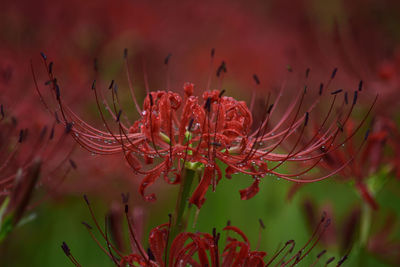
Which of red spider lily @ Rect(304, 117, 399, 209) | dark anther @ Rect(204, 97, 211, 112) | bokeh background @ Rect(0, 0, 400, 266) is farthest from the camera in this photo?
bokeh background @ Rect(0, 0, 400, 266)

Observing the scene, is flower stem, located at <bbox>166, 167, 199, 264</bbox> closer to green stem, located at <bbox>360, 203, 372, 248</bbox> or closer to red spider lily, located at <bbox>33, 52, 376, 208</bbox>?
red spider lily, located at <bbox>33, 52, 376, 208</bbox>

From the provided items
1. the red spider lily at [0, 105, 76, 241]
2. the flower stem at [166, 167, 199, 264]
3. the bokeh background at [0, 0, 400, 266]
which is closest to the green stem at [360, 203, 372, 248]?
the bokeh background at [0, 0, 400, 266]

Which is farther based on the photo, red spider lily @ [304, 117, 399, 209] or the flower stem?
red spider lily @ [304, 117, 399, 209]

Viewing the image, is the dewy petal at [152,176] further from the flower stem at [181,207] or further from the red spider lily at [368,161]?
the red spider lily at [368,161]

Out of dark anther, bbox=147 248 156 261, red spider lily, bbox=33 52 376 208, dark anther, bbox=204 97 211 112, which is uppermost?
dark anther, bbox=204 97 211 112

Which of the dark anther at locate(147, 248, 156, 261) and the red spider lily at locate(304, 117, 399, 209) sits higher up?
the red spider lily at locate(304, 117, 399, 209)

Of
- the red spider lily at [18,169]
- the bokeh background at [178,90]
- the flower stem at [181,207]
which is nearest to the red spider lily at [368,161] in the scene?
the bokeh background at [178,90]

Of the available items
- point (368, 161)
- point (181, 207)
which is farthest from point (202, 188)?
point (368, 161)

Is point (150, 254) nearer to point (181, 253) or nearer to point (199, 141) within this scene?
point (181, 253)
